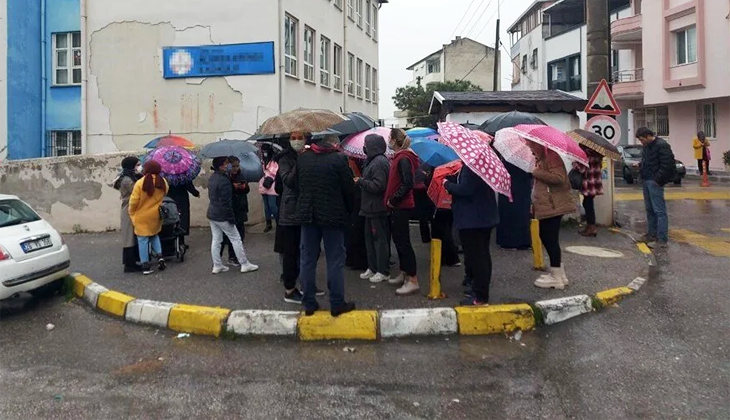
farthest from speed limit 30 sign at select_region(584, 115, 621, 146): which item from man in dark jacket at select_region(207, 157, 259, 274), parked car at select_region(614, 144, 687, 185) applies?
parked car at select_region(614, 144, 687, 185)

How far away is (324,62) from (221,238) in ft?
49.3

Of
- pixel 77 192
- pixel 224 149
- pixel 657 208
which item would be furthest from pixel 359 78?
pixel 224 149

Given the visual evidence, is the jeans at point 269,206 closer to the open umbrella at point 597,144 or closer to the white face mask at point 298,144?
the white face mask at point 298,144

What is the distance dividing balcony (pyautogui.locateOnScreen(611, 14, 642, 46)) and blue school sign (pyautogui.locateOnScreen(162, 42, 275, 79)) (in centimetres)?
2197

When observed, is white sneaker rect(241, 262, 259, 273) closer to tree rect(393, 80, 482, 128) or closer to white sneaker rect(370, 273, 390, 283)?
white sneaker rect(370, 273, 390, 283)

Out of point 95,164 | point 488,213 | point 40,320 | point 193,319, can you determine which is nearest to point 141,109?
point 95,164

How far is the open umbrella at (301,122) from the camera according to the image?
5.98 meters

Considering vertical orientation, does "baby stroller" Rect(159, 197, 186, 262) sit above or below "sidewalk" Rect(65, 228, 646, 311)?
above

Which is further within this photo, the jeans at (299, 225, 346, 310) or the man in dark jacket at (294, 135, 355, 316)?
the jeans at (299, 225, 346, 310)

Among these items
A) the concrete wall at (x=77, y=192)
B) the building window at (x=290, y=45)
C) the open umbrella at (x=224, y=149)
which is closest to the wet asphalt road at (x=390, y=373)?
the open umbrella at (x=224, y=149)

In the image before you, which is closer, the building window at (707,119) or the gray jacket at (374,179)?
the gray jacket at (374,179)

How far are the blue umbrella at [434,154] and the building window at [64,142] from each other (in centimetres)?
1640

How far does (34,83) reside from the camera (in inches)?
782

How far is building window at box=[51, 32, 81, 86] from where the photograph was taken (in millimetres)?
19812
